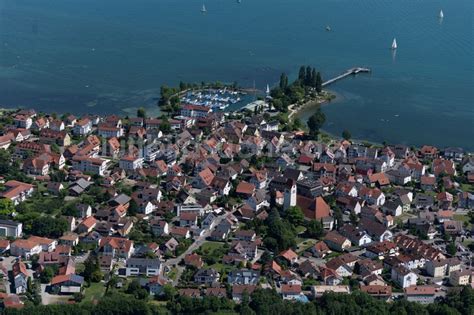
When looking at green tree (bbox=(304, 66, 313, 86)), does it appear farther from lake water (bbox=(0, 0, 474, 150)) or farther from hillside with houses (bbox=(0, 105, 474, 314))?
hillside with houses (bbox=(0, 105, 474, 314))

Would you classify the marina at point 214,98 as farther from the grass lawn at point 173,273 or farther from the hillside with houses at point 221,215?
Result: the grass lawn at point 173,273

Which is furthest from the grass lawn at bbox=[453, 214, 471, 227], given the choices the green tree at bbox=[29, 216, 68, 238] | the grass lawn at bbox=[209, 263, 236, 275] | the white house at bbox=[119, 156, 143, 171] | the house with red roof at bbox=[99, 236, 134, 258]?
the green tree at bbox=[29, 216, 68, 238]

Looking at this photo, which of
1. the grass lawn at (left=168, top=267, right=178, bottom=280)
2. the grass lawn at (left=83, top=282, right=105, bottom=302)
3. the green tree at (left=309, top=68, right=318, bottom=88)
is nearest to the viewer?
the grass lawn at (left=83, top=282, right=105, bottom=302)

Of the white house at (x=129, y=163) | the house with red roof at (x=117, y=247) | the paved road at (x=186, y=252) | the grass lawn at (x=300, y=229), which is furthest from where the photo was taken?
the white house at (x=129, y=163)

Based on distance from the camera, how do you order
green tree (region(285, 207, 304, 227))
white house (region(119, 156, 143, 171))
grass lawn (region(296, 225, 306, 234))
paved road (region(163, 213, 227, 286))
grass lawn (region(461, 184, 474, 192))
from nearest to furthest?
paved road (region(163, 213, 227, 286)) < grass lawn (region(296, 225, 306, 234)) < green tree (region(285, 207, 304, 227)) < grass lawn (region(461, 184, 474, 192)) < white house (region(119, 156, 143, 171))

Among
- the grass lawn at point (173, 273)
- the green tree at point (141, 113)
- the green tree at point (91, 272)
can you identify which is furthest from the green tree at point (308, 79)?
the green tree at point (91, 272)

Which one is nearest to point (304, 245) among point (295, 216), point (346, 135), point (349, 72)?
point (295, 216)
